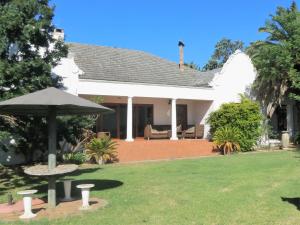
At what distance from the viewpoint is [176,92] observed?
25.5 m

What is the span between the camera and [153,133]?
25.1 m

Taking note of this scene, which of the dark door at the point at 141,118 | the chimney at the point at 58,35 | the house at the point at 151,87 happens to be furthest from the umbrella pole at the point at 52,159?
the dark door at the point at 141,118

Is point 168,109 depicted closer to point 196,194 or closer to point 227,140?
point 227,140

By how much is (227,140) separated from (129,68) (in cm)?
774

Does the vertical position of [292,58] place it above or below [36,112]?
above

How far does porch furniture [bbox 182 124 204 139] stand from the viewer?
26.2m

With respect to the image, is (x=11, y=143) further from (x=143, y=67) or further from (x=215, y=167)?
(x=143, y=67)

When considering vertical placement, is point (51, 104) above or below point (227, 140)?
above

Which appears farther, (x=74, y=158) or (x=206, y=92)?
(x=206, y=92)

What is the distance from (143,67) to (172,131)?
16.9ft

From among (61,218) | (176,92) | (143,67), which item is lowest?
(61,218)

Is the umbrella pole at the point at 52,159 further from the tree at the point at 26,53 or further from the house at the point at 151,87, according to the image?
the house at the point at 151,87

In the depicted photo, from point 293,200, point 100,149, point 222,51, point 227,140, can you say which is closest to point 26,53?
point 100,149

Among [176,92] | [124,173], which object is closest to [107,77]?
[176,92]
